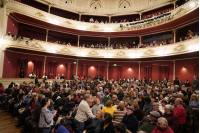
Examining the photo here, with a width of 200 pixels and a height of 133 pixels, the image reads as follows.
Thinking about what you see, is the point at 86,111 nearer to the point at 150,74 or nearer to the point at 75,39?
the point at 150,74

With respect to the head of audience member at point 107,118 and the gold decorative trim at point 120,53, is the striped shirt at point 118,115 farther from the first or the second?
the gold decorative trim at point 120,53

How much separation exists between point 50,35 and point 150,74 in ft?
42.4

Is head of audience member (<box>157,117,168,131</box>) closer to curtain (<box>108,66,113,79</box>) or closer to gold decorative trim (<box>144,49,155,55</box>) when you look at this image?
gold decorative trim (<box>144,49,155,55</box>)

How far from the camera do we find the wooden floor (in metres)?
4.30

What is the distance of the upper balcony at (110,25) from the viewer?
1152cm

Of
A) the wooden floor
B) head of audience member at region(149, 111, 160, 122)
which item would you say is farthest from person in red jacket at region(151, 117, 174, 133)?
the wooden floor

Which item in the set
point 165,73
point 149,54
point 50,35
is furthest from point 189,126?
point 50,35

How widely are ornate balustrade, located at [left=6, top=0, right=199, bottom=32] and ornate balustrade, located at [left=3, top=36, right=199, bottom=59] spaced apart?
92.6 inches

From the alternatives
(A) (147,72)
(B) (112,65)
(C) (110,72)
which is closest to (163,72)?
(A) (147,72)

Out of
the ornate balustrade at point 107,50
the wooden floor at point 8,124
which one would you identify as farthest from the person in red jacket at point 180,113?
the ornate balustrade at point 107,50

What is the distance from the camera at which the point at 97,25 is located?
15977 mm

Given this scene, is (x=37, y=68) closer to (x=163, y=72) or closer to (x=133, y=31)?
(x=133, y=31)

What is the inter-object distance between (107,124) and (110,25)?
46.7ft

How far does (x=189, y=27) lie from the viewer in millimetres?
13297
